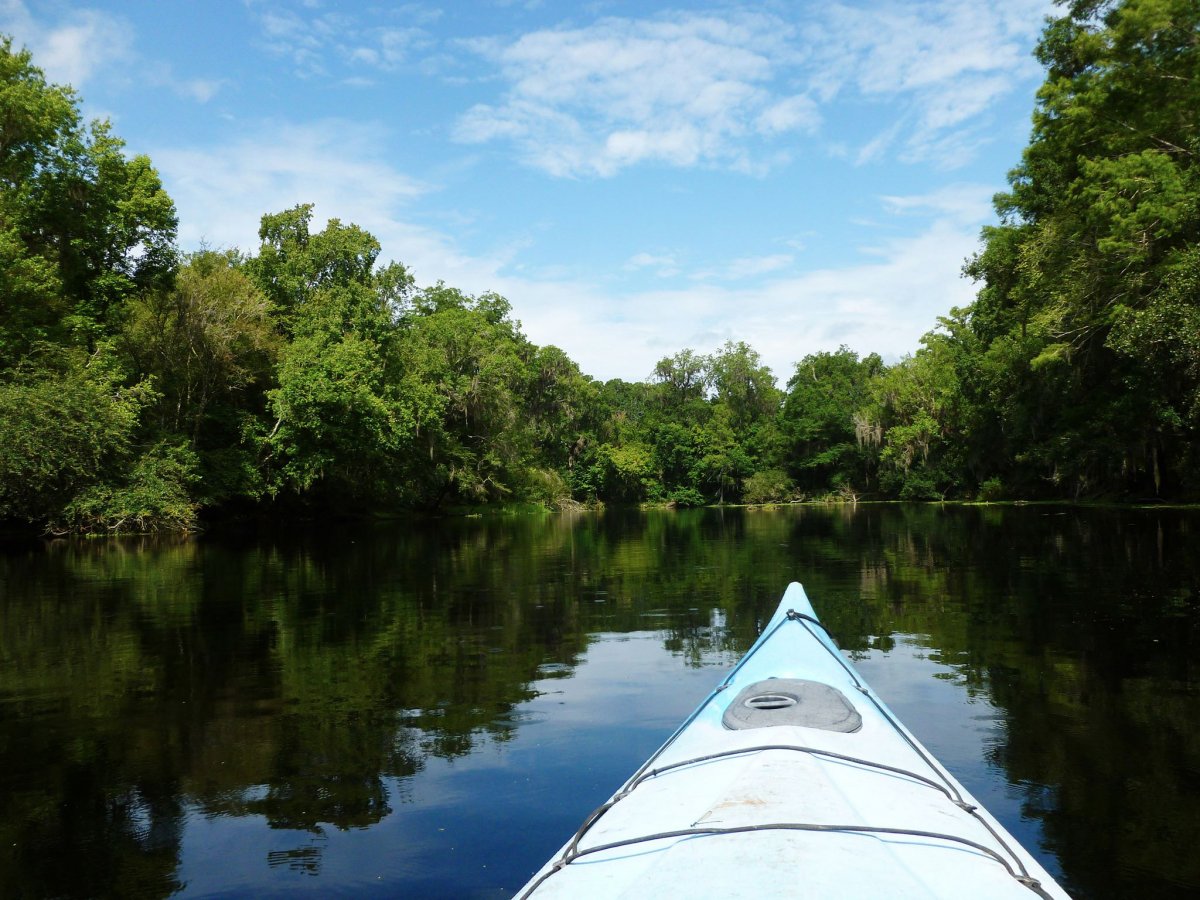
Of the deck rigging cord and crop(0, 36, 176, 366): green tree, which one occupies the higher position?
crop(0, 36, 176, 366): green tree

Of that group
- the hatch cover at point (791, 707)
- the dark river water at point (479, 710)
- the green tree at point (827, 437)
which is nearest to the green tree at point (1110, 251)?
the dark river water at point (479, 710)

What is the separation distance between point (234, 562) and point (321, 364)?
50.8ft

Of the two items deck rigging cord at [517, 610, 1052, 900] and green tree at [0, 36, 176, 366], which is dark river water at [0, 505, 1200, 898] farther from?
green tree at [0, 36, 176, 366]

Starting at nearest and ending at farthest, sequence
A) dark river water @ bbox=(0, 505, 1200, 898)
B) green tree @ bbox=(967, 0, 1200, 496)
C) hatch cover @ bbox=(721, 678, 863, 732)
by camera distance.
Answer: hatch cover @ bbox=(721, 678, 863, 732) < dark river water @ bbox=(0, 505, 1200, 898) < green tree @ bbox=(967, 0, 1200, 496)

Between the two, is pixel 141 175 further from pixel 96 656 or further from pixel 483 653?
pixel 483 653

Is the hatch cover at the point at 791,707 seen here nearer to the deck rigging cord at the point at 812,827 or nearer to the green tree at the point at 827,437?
the deck rigging cord at the point at 812,827

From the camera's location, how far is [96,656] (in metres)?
9.05

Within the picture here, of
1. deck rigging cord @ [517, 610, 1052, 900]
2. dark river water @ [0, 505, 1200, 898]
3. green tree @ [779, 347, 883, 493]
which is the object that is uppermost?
green tree @ [779, 347, 883, 493]

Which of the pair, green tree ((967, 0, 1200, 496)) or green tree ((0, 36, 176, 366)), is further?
green tree ((0, 36, 176, 366))

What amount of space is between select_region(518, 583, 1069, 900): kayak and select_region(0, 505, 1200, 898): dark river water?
1118 millimetres

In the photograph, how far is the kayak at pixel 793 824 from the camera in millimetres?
2322

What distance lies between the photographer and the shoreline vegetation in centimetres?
2091

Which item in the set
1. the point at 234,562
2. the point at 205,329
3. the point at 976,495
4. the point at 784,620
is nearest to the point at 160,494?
the point at 205,329

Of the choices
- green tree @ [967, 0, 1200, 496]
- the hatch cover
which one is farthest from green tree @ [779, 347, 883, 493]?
the hatch cover
